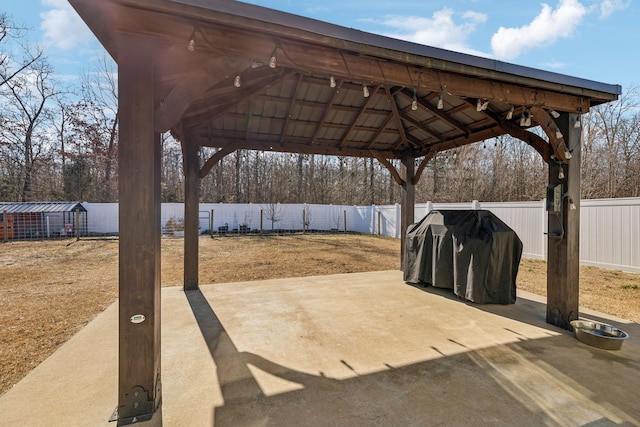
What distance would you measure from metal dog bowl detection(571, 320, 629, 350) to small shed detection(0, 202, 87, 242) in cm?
1462

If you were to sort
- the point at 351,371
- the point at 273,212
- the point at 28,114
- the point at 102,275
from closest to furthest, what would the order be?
1. the point at 351,371
2. the point at 102,275
3. the point at 28,114
4. the point at 273,212

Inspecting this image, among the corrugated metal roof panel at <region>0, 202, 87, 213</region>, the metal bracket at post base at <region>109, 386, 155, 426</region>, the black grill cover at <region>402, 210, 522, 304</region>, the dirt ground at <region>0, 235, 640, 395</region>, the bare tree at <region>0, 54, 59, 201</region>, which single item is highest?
the bare tree at <region>0, 54, 59, 201</region>

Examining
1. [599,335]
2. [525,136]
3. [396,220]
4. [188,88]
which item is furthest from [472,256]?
[396,220]

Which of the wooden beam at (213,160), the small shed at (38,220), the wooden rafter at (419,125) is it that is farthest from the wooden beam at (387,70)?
the small shed at (38,220)

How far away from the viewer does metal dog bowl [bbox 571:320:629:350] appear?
2770mm

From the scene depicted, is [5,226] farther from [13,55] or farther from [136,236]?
[136,236]

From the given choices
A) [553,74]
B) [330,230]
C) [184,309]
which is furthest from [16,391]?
[330,230]

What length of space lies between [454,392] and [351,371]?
0.78m

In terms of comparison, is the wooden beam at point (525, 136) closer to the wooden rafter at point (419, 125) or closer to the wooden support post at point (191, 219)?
the wooden rafter at point (419, 125)

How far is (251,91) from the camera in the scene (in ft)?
11.0

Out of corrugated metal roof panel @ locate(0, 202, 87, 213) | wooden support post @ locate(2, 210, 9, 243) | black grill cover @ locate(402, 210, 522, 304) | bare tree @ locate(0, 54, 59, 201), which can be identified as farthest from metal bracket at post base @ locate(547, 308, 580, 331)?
bare tree @ locate(0, 54, 59, 201)

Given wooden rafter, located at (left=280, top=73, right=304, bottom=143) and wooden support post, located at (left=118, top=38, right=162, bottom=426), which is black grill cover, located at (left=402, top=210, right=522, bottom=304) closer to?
wooden rafter, located at (left=280, top=73, right=304, bottom=143)

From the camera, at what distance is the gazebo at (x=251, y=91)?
1.84 metres

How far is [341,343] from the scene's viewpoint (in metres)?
2.91
